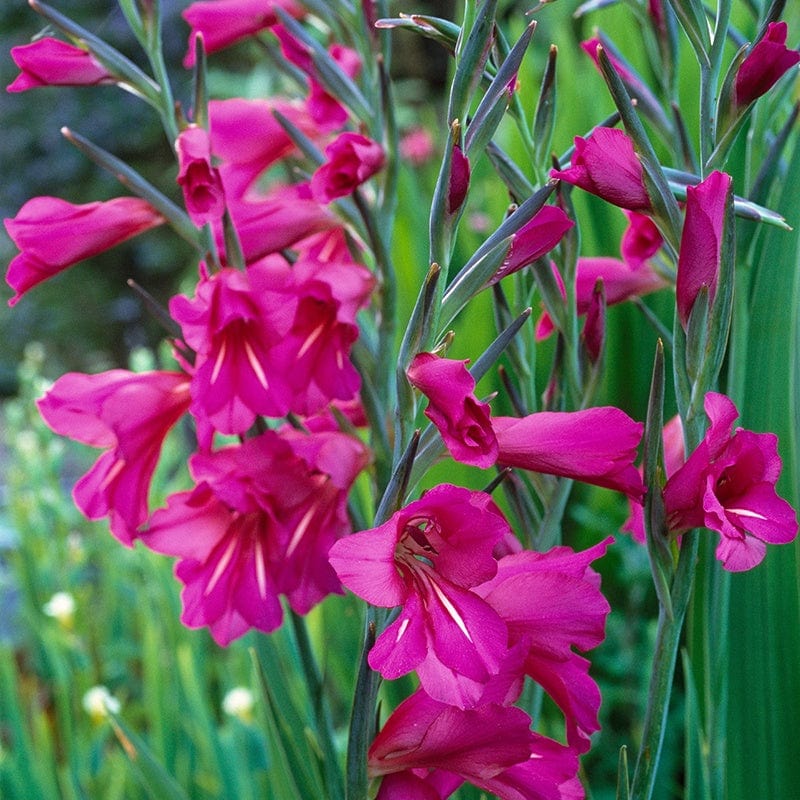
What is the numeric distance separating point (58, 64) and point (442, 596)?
18.5 inches

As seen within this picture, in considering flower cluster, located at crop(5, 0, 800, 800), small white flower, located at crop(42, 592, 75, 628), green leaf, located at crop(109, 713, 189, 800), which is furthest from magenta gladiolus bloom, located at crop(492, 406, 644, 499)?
small white flower, located at crop(42, 592, 75, 628)

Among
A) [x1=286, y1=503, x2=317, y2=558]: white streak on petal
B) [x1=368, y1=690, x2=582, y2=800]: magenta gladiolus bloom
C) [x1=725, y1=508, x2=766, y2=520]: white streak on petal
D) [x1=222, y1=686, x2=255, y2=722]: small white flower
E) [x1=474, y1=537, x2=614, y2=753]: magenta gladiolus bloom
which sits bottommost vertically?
[x1=222, y1=686, x2=255, y2=722]: small white flower

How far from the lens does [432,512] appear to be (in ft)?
1.65

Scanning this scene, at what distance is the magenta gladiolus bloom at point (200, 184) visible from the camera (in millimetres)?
654

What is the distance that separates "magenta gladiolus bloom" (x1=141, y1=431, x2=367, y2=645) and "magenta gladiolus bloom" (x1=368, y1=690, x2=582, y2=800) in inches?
5.6

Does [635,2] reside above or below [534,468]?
above

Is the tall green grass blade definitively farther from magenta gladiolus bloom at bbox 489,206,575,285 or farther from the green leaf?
the green leaf

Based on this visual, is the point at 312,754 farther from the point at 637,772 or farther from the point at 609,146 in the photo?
the point at 609,146

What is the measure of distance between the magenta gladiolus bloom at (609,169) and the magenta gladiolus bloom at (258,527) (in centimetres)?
26

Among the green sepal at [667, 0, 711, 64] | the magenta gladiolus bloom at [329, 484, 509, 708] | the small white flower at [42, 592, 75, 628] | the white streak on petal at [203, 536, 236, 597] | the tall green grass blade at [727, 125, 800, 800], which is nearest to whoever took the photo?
the magenta gladiolus bloom at [329, 484, 509, 708]

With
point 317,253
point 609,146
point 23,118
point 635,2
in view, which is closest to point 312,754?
point 317,253

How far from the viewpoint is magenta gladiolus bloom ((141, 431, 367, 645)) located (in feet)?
2.27

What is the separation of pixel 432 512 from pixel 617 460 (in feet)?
0.39

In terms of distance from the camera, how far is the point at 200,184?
66 centimetres
